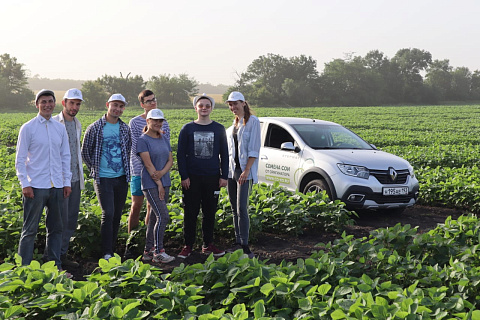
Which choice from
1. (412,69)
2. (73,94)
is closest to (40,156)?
(73,94)

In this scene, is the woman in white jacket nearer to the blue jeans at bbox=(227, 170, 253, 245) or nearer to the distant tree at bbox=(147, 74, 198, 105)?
the blue jeans at bbox=(227, 170, 253, 245)

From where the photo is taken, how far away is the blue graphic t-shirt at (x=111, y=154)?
5824 mm

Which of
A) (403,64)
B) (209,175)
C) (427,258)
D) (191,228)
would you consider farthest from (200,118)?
(403,64)

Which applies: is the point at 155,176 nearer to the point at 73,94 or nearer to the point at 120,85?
the point at 73,94

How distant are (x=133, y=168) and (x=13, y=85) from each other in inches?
3429

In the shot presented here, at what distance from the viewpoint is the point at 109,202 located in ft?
19.2

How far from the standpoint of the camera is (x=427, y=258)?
5.42 m

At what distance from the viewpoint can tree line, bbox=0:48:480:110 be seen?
279ft

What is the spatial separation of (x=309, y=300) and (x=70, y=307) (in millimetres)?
1724

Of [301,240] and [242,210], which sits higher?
[242,210]

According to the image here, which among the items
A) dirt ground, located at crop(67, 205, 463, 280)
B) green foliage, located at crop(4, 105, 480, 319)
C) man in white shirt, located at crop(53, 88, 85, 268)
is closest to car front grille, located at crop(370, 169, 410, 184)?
dirt ground, located at crop(67, 205, 463, 280)

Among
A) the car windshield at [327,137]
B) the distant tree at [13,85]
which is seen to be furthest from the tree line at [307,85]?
the car windshield at [327,137]

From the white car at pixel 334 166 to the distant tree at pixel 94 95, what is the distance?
73596 millimetres

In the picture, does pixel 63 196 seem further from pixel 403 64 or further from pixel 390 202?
pixel 403 64
